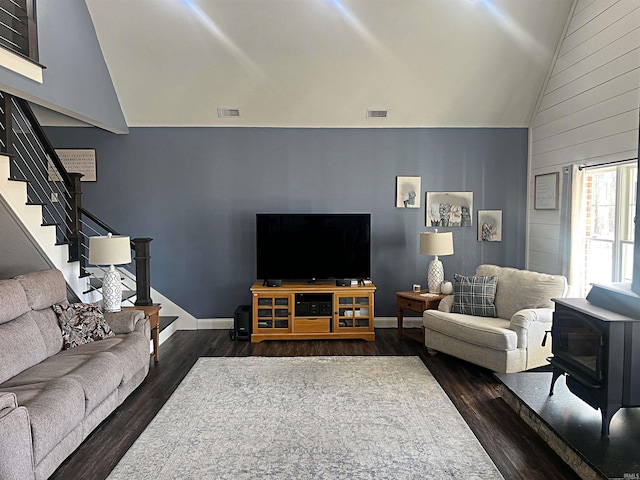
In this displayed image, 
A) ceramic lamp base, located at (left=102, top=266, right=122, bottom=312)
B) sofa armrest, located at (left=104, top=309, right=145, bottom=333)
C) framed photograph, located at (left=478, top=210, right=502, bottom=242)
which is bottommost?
sofa armrest, located at (left=104, top=309, right=145, bottom=333)

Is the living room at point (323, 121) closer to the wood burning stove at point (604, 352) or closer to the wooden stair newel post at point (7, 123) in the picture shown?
the wooden stair newel post at point (7, 123)

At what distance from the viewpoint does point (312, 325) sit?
220 inches

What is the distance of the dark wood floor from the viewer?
2850 mm

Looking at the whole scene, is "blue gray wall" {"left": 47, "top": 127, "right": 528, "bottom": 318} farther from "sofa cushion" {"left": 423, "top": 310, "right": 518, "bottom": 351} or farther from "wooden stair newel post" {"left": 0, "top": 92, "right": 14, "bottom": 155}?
"wooden stair newel post" {"left": 0, "top": 92, "right": 14, "bottom": 155}

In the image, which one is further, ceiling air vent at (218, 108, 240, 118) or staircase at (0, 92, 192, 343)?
ceiling air vent at (218, 108, 240, 118)

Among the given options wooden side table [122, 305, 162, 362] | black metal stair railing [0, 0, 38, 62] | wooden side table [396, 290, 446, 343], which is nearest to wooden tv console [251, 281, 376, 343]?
wooden side table [396, 290, 446, 343]

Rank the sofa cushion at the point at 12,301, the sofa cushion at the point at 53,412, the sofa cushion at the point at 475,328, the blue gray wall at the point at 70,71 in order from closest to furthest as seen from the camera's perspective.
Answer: the sofa cushion at the point at 53,412
the sofa cushion at the point at 12,301
the blue gray wall at the point at 70,71
the sofa cushion at the point at 475,328

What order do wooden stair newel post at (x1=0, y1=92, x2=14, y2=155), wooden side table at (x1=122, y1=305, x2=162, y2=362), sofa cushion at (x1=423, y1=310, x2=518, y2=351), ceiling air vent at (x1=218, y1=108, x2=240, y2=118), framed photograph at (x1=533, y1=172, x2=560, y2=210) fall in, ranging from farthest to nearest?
ceiling air vent at (x1=218, y1=108, x2=240, y2=118), framed photograph at (x1=533, y1=172, x2=560, y2=210), wooden side table at (x1=122, y1=305, x2=162, y2=362), sofa cushion at (x1=423, y1=310, x2=518, y2=351), wooden stair newel post at (x1=0, y1=92, x2=14, y2=155)

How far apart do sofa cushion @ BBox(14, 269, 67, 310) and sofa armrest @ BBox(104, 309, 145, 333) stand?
41 centimetres

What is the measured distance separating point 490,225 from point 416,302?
157cm

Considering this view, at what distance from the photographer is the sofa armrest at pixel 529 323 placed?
4.21 metres

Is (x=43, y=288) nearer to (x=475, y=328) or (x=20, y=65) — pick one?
(x=20, y=65)

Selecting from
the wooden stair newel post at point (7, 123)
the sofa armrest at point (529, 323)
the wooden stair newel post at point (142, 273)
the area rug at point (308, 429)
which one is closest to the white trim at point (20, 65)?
the wooden stair newel post at point (7, 123)

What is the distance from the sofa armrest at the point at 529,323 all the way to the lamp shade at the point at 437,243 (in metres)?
1.33
